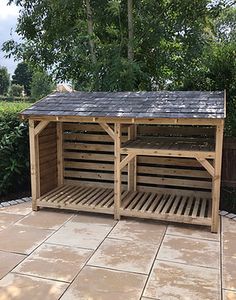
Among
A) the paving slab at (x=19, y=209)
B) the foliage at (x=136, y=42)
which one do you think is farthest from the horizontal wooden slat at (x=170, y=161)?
the paving slab at (x=19, y=209)

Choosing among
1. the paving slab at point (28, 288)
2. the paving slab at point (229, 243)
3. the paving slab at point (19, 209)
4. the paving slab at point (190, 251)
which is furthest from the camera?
the paving slab at point (19, 209)

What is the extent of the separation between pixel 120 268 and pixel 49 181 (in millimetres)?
2667

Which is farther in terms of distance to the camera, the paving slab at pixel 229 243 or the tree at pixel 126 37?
the tree at pixel 126 37

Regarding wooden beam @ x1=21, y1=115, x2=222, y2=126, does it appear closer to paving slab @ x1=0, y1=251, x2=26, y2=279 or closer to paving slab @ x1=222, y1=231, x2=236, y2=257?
paving slab @ x1=222, y1=231, x2=236, y2=257

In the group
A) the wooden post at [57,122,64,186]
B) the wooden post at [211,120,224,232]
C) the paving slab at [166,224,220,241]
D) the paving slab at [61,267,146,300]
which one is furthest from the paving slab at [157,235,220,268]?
the wooden post at [57,122,64,186]

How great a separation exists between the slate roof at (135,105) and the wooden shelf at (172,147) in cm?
49

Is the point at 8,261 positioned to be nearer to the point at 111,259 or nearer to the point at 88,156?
the point at 111,259

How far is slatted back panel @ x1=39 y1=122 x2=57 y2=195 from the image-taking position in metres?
5.41

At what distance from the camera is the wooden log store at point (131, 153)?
4.34m

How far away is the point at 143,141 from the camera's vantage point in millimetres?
5258

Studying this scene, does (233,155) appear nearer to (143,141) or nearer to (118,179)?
(143,141)

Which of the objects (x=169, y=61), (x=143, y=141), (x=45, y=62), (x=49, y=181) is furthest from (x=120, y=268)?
(x=45, y=62)

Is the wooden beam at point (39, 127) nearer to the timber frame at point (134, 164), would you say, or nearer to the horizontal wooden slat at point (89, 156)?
the timber frame at point (134, 164)

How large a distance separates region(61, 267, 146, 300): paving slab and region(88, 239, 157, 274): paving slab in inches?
4.8
